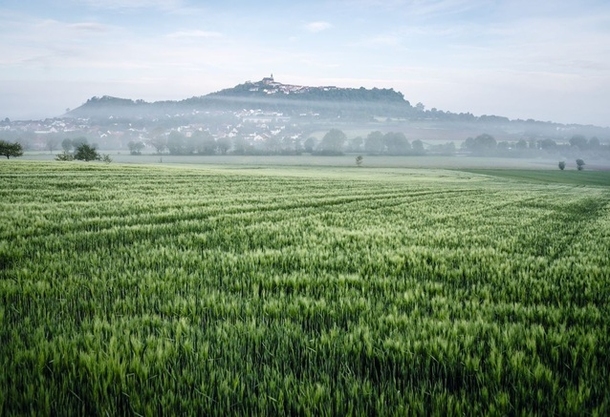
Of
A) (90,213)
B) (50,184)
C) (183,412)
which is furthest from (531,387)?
(50,184)

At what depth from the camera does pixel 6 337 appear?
4.15 m

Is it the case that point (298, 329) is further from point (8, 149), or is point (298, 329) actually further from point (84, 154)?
point (84, 154)

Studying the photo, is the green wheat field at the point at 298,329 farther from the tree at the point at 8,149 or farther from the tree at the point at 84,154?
the tree at the point at 84,154

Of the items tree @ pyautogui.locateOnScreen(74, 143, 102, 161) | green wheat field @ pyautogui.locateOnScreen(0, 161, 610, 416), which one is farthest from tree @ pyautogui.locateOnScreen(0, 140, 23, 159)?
green wheat field @ pyautogui.locateOnScreen(0, 161, 610, 416)

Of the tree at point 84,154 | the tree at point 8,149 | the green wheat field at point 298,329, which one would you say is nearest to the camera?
the green wheat field at point 298,329

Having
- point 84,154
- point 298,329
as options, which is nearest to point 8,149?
point 84,154

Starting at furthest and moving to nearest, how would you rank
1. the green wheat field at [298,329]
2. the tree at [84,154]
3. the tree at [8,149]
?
the tree at [84,154]
the tree at [8,149]
the green wheat field at [298,329]

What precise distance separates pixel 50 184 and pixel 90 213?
56.1 ft

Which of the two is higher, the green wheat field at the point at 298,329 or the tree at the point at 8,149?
the tree at the point at 8,149

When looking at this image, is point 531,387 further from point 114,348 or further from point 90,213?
point 90,213

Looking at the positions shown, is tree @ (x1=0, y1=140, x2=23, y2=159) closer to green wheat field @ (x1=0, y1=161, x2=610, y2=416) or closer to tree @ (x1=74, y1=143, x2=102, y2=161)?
tree @ (x1=74, y1=143, x2=102, y2=161)

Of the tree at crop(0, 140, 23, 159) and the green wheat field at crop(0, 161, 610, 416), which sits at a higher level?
the tree at crop(0, 140, 23, 159)

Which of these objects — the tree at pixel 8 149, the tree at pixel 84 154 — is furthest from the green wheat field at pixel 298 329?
the tree at pixel 84 154

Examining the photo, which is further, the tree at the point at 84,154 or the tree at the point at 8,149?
the tree at the point at 84,154
